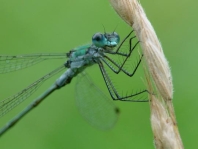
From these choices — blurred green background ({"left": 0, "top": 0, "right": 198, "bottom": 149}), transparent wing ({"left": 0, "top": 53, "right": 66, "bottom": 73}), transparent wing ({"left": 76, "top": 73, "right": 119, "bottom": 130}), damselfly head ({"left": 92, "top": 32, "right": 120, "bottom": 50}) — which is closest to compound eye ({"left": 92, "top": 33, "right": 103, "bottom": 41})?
damselfly head ({"left": 92, "top": 32, "right": 120, "bottom": 50})

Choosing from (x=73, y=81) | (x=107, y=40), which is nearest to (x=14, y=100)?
(x=73, y=81)

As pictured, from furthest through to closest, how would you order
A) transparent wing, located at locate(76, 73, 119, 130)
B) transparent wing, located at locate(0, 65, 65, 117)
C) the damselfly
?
transparent wing, located at locate(0, 65, 65, 117), transparent wing, located at locate(76, 73, 119, 130), the damselfly

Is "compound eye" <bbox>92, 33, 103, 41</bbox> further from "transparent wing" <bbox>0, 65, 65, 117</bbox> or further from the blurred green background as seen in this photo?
the blurred green background

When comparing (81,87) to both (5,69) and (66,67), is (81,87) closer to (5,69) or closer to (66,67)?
(66,67)

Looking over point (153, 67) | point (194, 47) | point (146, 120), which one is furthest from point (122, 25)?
point (153, 67)

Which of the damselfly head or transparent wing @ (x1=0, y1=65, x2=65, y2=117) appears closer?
the damselfly head

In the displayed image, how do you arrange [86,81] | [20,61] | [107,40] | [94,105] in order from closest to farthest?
[107,40]
[94,105]
[86,81]
[20,61]

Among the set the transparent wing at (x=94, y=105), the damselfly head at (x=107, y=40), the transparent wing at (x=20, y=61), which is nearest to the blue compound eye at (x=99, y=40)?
the damselfly head at (x=107, y=40)

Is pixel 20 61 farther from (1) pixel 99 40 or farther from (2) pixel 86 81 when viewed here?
(1) pixel 99 40
